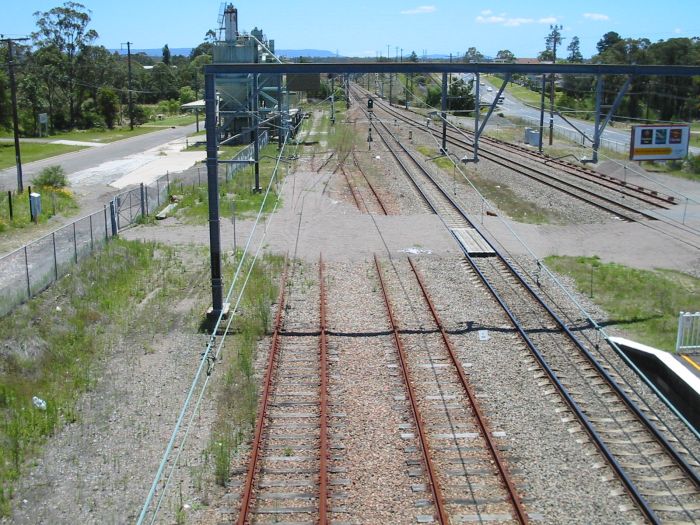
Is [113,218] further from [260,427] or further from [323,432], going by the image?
[323,432]

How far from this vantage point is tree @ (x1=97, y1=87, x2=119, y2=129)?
78.1 meters

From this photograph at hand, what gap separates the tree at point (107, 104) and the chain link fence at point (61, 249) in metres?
47.7

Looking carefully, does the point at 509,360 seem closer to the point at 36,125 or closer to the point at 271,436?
the point at 271,436

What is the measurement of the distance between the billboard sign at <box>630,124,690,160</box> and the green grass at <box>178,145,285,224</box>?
15.3 metres

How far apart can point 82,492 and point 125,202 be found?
23.2 meters

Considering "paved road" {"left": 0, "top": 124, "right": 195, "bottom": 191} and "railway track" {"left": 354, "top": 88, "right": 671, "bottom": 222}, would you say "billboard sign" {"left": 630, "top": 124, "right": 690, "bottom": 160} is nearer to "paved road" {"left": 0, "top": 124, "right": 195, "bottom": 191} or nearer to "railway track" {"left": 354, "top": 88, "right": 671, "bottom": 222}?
"railway track" {"left": 354, "top": 88, "right": 671, "bottom": 222}

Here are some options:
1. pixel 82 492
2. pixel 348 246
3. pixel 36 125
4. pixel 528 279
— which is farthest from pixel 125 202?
pixel 36 125

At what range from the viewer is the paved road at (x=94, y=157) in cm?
4105

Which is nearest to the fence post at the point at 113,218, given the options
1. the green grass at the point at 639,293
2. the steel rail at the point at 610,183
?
the green grass at the point at 639,293

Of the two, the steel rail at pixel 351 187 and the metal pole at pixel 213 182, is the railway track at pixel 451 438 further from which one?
the steel rail at pixel 351 187

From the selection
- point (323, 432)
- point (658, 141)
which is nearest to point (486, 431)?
point (323, 432)

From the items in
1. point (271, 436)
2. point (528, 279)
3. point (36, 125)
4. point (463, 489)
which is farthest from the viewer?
point (36, 125)

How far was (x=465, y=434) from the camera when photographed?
11.3 metres

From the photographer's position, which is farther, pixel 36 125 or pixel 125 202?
pixel 36 125
